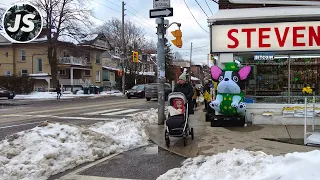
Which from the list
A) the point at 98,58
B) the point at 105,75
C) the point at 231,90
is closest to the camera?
the point at 231,90

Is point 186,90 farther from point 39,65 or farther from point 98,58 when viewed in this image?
point 98,58

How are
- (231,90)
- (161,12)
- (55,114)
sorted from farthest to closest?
1. (55,114)
2. (161,12)
3. (231,90)

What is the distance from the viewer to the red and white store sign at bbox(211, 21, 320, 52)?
1065 centimetres

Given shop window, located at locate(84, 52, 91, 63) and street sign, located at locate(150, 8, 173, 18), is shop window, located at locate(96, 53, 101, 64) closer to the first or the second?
shop window, located at locate(84, 52, 91, 63)

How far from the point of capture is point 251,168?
194 inches

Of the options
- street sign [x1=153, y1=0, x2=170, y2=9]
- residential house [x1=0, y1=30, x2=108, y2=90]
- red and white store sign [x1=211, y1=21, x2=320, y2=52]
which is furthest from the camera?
residential house [x1=0, y1=30, x2=108, y2=90]

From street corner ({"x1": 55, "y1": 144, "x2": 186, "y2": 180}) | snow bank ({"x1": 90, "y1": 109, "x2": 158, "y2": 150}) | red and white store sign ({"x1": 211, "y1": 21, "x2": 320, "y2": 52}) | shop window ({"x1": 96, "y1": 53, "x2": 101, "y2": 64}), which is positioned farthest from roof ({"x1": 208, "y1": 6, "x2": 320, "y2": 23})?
shop window ({"x1": 96, "y1": 53, "x2": 101, "y2": 64})

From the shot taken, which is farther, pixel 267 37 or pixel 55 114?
pixel 55 114

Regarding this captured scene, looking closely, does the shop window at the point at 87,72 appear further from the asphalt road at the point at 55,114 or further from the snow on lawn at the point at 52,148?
the snow on lawn at the point at 52,148

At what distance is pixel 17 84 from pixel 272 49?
34947 mm

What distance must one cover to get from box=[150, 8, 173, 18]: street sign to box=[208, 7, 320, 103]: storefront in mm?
1394

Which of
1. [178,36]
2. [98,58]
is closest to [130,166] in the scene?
[178,36]

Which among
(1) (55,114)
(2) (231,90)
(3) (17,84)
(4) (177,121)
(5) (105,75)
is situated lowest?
(1) (55,114)

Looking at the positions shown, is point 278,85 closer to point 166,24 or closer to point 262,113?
point 262,113
